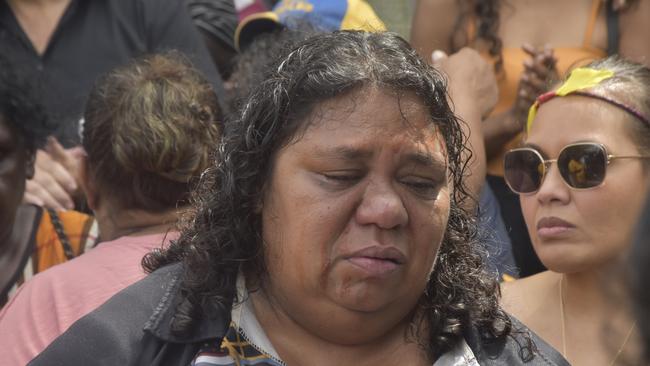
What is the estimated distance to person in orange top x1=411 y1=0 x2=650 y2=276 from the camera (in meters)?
3.92

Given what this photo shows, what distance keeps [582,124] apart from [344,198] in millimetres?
976

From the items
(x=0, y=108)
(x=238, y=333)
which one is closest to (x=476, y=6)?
(x=0, y=108)

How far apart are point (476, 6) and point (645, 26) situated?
59cm

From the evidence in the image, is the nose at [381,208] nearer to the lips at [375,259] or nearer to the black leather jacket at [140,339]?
the lips at [375,259]

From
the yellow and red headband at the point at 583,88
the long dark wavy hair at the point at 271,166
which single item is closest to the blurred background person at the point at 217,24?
the yellow and red headband at the point at 583,88

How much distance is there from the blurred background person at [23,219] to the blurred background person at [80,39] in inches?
17.9

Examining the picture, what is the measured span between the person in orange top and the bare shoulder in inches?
28.2

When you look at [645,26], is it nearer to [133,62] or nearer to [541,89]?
[541,89]

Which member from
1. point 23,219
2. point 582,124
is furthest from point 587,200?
point 23,219

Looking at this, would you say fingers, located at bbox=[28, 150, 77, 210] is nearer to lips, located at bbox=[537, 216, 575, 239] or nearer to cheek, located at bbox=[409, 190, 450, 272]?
lips, located at bbox=[537, 216, 575, 239]

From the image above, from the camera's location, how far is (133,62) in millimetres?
3602

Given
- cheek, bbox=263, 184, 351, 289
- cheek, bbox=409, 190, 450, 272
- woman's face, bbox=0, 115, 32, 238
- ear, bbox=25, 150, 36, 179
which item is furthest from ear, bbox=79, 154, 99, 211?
cheek, bbox=409, 190, 450, 272

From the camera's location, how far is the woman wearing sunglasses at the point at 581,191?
2943mm

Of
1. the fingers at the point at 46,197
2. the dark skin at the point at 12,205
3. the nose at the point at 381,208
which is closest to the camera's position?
the nose at the point at 381,208
